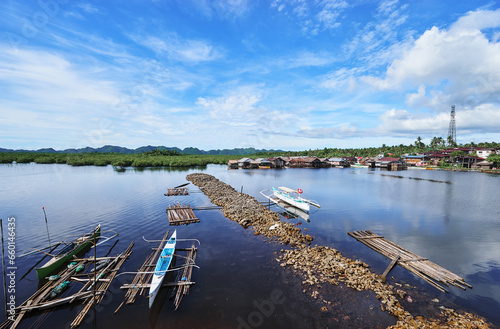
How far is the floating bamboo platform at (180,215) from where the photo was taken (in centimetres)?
2364

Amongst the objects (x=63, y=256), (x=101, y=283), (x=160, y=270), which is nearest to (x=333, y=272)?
(x=160, y=270)

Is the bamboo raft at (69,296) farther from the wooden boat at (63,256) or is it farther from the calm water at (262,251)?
the wooden boat at (63,256)

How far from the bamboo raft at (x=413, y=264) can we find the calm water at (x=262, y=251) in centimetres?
53

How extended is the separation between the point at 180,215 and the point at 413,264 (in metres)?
23.7

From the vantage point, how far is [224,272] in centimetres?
1428

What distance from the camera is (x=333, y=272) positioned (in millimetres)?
14023

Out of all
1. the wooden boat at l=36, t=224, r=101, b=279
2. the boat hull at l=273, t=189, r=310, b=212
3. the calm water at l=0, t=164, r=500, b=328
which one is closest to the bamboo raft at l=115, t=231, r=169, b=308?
the calm water at l=0, t=164, r=500, b=328

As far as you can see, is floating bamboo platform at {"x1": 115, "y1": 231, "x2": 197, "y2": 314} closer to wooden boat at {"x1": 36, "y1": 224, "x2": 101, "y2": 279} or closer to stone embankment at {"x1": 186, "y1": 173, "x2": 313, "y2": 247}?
wooden boat at {"x1": 36, "y1": 224, "x2": 101, "y2": 279}

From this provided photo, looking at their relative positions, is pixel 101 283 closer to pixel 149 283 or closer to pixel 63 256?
pixel 149 283

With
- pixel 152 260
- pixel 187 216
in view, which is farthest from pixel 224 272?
pixel 187 216

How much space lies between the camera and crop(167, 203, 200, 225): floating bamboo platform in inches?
931

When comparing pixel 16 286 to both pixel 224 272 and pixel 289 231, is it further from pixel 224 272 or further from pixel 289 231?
pixel 289 231

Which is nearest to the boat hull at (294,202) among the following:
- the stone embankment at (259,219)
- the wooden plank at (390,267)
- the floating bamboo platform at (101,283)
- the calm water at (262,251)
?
the calm water at (262,251)

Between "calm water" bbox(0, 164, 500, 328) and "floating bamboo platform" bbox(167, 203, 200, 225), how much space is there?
106 centimetres
